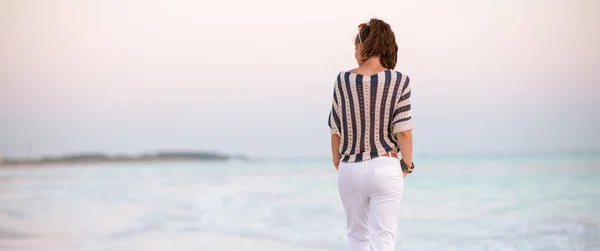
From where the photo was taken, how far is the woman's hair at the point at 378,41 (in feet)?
6.80

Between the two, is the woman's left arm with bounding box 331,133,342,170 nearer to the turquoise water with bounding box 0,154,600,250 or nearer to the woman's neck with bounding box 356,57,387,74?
the woman's neck with bounding box 356,57,387,74

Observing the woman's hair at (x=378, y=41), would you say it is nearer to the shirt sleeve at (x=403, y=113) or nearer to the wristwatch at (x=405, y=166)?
the shirt sleeve at (x=403, y=113)

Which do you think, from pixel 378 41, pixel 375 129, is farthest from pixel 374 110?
pixel 378 41

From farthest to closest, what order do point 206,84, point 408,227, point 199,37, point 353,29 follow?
1. point 206,84
2. point 199,37
3. point 353,29
4. point 408,227

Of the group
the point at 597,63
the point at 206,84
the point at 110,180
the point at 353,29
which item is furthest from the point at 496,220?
the point at 206,84

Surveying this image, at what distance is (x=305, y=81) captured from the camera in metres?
11.6

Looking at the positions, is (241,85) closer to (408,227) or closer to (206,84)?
(206,84)

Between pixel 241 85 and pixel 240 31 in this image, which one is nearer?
pixel 240 31

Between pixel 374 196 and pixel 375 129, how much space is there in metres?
0.18

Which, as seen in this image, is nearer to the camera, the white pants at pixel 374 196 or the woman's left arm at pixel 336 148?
the white pants at pixel 374 196

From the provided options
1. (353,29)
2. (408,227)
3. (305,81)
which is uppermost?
(353,29)

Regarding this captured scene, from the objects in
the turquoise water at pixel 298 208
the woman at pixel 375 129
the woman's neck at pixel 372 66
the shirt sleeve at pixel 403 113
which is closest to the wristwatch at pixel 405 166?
the woman at pixel 375 129

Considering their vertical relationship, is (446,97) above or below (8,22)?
below

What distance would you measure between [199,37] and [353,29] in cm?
316
